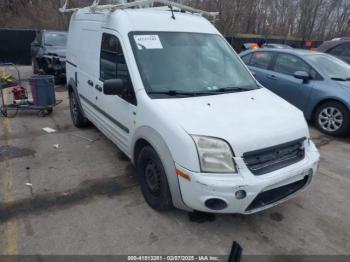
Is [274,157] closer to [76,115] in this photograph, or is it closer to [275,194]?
[275,194]

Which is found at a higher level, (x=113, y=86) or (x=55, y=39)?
(x=113, y=86)

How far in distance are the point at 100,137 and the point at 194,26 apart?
2.63 meters

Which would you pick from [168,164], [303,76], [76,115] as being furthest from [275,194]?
[76,115]

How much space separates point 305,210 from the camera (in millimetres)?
3588

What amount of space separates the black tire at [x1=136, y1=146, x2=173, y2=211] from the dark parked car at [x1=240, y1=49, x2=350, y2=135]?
4.31 m

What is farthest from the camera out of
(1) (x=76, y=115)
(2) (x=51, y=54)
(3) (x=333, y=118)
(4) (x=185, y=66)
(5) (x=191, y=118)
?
(2) (x=51, y=54)

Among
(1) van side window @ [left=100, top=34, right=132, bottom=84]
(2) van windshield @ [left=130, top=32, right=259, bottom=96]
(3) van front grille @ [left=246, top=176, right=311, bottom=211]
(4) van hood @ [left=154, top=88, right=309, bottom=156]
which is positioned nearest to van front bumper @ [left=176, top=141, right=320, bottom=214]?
(3) van front grille @ [left=246, top=176, right=311, bottom=211]

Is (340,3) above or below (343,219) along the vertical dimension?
above

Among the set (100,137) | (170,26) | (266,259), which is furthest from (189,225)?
(100,137)

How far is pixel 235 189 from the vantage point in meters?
2.69

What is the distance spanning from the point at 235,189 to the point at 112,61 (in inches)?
89.7

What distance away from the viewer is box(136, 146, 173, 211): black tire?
3115 millimetres

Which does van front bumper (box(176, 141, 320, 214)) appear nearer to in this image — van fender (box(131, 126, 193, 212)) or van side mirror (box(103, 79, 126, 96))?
van fender (box(131, 126, 193, 212))

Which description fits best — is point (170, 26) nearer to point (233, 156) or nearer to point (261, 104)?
point (261, 104)
